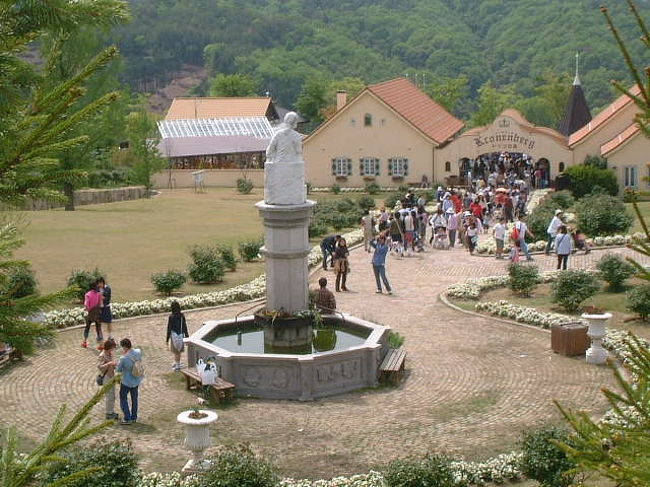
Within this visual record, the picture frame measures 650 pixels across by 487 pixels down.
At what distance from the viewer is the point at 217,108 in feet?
241

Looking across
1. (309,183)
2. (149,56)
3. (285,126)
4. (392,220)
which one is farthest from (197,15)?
(285,126)

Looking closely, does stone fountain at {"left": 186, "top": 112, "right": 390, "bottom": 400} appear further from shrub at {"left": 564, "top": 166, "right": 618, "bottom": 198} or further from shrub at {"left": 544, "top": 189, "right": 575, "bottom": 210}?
shrub at {"left": 564, "top": 166, "right": 618, "bottom": 198}

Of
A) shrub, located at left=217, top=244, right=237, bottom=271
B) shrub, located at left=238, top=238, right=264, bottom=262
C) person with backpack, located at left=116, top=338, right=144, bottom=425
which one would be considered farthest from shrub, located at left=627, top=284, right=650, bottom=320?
shrub, located at left=238, top=238, right=264, bottom=262

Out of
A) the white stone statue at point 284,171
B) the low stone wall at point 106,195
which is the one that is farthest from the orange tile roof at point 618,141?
the white stone statue at point 284,171

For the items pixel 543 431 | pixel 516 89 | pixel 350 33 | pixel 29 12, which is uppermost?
pixel 350 33

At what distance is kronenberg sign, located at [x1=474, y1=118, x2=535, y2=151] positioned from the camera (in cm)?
4684

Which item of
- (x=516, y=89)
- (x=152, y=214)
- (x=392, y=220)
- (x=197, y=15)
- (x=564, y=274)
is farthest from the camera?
(x=197, y=15)

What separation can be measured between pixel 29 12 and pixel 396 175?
49.5 m

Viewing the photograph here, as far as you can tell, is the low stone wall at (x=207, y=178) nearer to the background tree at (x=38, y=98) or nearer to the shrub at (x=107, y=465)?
the shrub at (x=107, y=465)

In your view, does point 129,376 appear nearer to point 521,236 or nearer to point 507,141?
point 521,236

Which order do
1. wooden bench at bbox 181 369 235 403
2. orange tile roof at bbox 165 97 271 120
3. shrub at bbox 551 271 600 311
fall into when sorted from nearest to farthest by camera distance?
wooden bench at bbox 181 369 235 403 → shrub at bbox 551 271 600 311 → orange tile roof at bbox 165 97 271 120

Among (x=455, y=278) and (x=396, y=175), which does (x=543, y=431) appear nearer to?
(x=455, y=278)

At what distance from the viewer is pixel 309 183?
183ft

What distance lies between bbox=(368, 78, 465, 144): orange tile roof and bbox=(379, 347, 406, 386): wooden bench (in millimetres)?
37401
